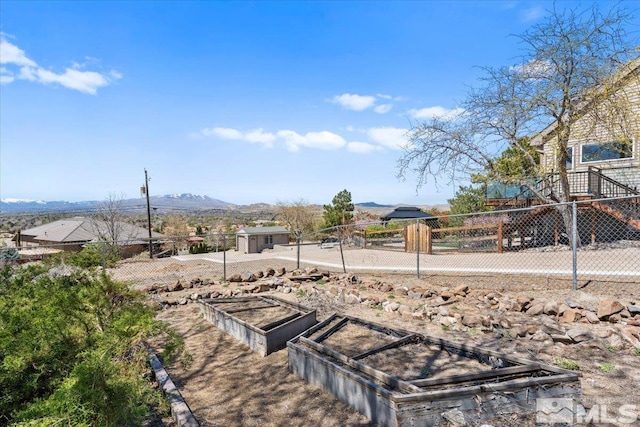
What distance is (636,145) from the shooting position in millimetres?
12523

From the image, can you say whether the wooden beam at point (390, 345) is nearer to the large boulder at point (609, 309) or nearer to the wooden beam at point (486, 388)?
the wooden beam at point (486, 388)

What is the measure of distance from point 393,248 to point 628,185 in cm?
929

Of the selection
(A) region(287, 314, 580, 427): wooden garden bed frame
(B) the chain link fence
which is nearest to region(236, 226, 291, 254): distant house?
(B) the chain link fence

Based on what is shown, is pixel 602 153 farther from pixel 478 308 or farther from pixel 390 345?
pixel 390 345

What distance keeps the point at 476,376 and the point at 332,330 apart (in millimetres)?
2336

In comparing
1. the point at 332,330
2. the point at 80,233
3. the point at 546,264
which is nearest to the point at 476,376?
the point at 332,330

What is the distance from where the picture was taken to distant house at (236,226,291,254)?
2495cm

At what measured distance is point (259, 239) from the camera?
83.3ft

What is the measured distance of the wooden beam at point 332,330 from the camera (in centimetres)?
467

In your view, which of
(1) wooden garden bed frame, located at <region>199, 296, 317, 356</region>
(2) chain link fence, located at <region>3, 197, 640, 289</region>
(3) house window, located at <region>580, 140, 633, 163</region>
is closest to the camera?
(1) wooden garden bed frame, located at <region>199, 296, 317, 356</region>

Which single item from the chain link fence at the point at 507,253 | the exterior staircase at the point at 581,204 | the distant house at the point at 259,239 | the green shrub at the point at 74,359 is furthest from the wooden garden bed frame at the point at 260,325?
the distant house at the point at 259,239

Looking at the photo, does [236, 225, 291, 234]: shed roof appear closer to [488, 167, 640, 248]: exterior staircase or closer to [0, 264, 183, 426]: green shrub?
[488, 167, 640, 248]: exterior staircase

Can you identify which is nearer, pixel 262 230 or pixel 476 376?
pixel 476 376
